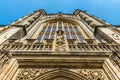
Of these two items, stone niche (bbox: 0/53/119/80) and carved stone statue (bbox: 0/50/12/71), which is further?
carved stone statue (bbox: 0/50/12/71)

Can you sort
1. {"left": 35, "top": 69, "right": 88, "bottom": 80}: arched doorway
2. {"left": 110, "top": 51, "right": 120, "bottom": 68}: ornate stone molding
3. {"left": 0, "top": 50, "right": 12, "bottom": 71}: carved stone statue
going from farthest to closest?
{"left": 110, "top": 51, "right": 120, "bottom": 68}: ornate stone molding, {"left": 0, "top": 50, "right": 12, "bottom": 71}: carved stone statue, {"left": 35, "top": 69, "right": 88, "bottom": 80}: arched doorway

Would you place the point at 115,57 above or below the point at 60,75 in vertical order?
above

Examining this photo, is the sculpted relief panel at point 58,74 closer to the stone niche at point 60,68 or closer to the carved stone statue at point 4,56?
the stone niche at point 60,68

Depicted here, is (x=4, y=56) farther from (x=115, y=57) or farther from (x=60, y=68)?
(x=115, y=57)

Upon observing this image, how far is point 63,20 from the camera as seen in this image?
27500 millimetres

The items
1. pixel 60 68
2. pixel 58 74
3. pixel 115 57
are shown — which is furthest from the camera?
pixel 115 57

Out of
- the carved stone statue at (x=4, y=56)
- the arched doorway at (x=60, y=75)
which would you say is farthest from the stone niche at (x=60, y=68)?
the carved stone statue at (x=4, y=56)

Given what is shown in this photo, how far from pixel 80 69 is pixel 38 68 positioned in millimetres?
1917

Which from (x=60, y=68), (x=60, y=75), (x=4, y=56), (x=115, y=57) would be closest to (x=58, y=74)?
(x=60, y=75)

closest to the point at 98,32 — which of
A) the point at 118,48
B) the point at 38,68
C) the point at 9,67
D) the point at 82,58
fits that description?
the point at 118,48

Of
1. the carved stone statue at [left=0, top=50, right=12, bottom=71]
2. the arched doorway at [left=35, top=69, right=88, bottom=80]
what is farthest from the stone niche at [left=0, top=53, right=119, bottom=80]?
the carved stone statue at [left=0, top=50, right=12, bottom=71]

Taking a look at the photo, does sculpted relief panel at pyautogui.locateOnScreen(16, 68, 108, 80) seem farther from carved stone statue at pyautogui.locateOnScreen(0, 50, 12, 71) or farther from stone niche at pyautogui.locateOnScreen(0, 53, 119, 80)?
carved stone statue at pyautogui.locateOnScreen(0, 50, 12, 71)

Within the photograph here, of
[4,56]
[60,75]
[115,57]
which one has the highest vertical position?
[4,56]

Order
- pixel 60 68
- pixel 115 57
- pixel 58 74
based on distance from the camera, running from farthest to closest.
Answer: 1. pixel 115 57
2. pixel 60 68
3. pixel 58 74
